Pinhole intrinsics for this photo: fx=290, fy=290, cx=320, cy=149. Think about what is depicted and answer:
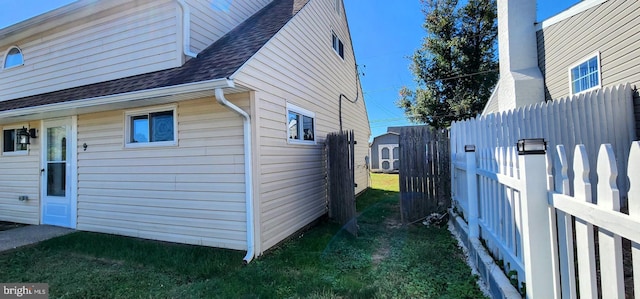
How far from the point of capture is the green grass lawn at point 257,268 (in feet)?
10.3

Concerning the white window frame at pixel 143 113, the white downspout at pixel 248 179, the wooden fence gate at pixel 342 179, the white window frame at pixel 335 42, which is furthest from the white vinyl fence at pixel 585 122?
the white window frame at pixel 143 113

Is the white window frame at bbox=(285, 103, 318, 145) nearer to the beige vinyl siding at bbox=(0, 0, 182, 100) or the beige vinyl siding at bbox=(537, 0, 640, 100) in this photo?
the beige vinyl siding at bbox=(0, 0, 182, 100)

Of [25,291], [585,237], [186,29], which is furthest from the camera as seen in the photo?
[186,29]

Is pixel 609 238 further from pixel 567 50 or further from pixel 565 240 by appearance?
pixel 567 50

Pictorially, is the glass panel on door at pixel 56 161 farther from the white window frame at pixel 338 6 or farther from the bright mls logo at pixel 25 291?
the white window frame at pixel 338 6

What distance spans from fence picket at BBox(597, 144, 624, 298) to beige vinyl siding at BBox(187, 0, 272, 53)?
560cm

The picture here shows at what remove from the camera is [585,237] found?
136cm

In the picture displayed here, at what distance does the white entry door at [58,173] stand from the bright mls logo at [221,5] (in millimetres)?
3677

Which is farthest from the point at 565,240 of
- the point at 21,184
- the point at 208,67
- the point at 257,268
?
the point at 21,184

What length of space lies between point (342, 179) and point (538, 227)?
170 inches

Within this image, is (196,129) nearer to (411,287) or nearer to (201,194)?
(201,194)

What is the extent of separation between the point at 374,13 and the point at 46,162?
1299 centimetres

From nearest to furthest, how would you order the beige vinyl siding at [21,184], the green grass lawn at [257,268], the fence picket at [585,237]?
the fence picket at [585,237] < the green grass lawn at [257,268] < the beige vinyl siding at [21,184]

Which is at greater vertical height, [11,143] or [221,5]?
[221,5]
